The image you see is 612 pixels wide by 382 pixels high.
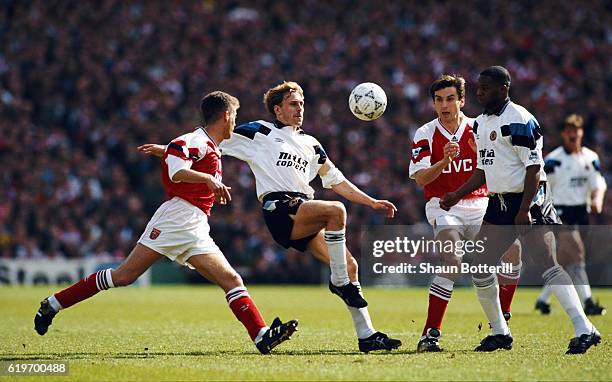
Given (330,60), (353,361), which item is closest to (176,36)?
(330,60)

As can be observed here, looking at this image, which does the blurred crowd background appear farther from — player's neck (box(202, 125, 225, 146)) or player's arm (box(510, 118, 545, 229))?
player's arm (box(510, 118, 545, 229))

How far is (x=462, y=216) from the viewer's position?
904 cm

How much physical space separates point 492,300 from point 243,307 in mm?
2326

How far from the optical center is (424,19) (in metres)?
29.8

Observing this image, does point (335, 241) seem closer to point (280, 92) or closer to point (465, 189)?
point (465, 189)

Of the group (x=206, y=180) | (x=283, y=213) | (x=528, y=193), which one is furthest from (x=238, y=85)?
(x=528, y=193)

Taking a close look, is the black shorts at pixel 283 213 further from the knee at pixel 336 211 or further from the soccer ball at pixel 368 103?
the soccer ball at pixel 368 103

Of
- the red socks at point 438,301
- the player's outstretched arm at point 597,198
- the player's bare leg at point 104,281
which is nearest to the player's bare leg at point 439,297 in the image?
the red socks at point 438,301

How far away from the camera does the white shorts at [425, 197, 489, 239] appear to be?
352 inches

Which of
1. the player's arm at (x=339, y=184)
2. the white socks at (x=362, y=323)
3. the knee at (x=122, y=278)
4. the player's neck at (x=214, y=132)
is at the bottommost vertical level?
the white socks at (x=362, y=323)

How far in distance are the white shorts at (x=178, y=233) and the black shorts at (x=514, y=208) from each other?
8.43 feet

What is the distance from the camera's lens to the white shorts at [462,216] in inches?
352

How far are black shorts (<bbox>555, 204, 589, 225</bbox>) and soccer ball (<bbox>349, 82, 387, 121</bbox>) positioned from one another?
5927 mm

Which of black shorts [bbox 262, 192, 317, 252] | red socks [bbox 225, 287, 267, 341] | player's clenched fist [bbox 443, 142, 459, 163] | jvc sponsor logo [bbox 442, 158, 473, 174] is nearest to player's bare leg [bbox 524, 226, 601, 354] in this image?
player's clenched fist [bbox 443, 142, 459, 163]
